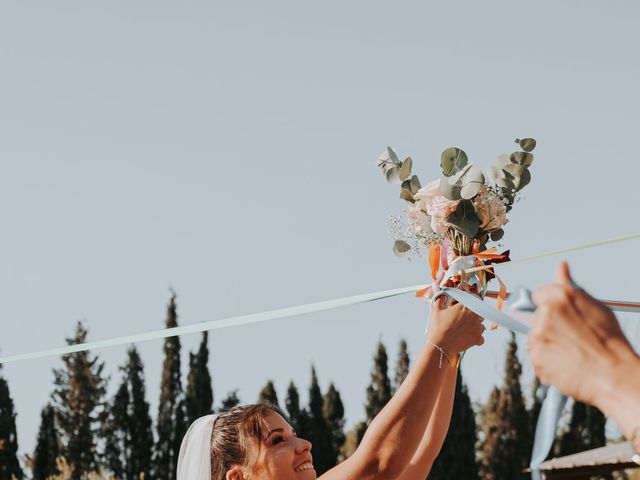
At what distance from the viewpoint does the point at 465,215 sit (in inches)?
168

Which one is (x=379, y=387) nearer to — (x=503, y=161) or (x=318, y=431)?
(x=318, y=431)

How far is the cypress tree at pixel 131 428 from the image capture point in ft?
98.5

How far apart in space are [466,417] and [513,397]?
1.50 m

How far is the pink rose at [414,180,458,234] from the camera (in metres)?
4.28

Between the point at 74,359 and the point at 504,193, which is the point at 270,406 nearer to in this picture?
the point at 504,193

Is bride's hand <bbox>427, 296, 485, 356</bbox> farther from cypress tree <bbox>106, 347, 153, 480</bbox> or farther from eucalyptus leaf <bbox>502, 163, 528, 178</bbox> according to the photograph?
cypress tree <bbox>106, 347, 153, 480</bbox>

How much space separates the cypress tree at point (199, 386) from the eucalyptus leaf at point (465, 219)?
2746cm

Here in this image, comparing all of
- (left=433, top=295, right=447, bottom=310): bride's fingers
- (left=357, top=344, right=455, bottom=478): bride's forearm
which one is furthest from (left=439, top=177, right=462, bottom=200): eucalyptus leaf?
(left=357, top=344, right=455, bottom=478): bride's forearm

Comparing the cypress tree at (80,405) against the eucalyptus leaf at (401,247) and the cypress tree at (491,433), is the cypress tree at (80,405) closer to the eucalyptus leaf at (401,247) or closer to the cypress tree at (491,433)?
the cypress tree at (491,433)

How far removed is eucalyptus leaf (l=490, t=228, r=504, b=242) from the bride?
0.55m

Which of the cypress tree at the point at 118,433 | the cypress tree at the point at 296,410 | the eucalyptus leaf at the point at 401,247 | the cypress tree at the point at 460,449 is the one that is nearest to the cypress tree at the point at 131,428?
the cypress tree at the point at 118,433

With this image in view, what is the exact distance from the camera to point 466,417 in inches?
1229

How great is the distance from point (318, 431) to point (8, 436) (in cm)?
920

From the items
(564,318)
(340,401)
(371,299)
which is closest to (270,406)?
(371,299)
